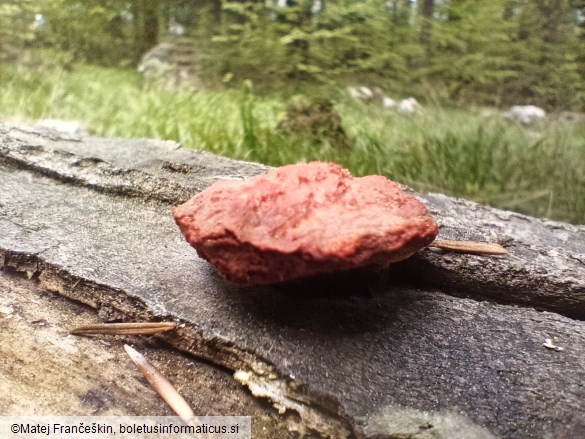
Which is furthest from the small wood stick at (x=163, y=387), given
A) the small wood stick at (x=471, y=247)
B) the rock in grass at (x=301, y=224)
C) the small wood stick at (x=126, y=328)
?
the small wood stick at (x=471, y=247)

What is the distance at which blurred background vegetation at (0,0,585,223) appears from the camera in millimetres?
1812

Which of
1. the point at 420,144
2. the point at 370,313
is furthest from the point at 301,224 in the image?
the point at 420,144

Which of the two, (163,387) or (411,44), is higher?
(411,44)

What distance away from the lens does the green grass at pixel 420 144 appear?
180 cm

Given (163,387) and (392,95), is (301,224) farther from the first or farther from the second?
(392,95)

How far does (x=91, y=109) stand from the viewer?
105 inches

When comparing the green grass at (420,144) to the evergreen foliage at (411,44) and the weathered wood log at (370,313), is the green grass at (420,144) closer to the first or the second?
the evergreen foliage at (411,44)

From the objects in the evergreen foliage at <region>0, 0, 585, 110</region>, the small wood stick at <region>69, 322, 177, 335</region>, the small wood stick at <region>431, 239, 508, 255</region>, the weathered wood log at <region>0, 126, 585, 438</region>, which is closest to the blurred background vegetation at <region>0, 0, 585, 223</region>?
the evergreen foliage at <region>0, 0, 585, 110</region>

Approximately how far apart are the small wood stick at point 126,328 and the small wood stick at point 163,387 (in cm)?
3

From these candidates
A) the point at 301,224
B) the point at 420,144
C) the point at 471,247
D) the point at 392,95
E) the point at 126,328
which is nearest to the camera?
the point at 301,224

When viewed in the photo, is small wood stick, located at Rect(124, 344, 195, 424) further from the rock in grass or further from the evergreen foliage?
the evergreen foliage

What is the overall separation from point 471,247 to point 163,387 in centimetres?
62

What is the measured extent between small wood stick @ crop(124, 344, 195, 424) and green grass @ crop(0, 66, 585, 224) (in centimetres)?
118

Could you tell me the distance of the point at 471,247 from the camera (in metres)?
0.93
